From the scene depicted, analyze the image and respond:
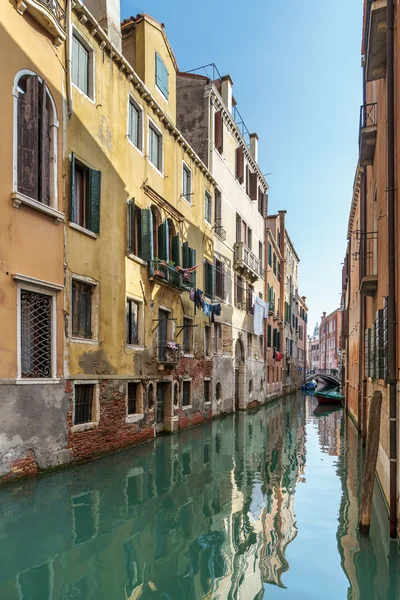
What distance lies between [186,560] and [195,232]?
12632 millimetres

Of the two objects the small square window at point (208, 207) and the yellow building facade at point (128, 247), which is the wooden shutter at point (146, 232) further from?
the small square window at point (208, 207)

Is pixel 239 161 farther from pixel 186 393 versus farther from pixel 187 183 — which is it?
pixel 186 393

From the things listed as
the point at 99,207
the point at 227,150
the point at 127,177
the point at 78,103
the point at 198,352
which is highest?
the point at 227,150

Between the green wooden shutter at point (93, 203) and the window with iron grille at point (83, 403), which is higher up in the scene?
the green wooden shutter at point (93, 203)

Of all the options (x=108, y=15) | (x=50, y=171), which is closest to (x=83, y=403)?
(x=50, y=171)

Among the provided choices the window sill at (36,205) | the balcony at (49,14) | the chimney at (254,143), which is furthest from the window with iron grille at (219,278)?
the balcony at (49,14)

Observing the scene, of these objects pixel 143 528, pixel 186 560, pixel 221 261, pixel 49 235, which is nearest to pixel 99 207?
pixel 49 235

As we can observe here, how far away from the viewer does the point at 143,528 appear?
5.88 metres

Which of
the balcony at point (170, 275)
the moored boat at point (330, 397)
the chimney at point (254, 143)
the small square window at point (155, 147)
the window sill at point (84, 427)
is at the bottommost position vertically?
the moored boat at point (330, 397)

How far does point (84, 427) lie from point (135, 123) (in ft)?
25.4

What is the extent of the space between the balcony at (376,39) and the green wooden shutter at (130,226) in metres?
6.08

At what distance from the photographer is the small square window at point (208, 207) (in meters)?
17.8

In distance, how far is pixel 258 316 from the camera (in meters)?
24.2

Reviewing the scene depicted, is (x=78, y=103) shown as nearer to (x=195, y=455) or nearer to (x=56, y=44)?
(x=56, y=44)
